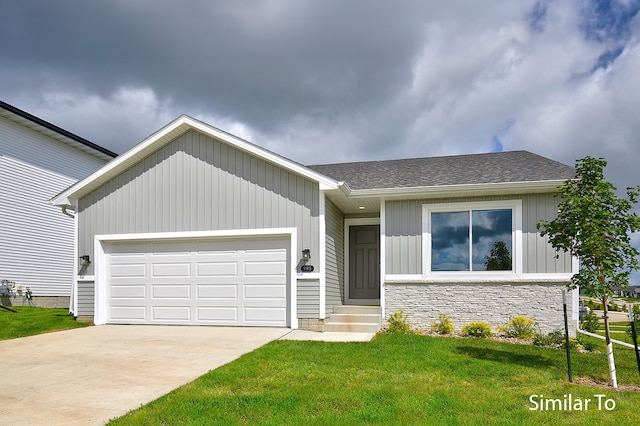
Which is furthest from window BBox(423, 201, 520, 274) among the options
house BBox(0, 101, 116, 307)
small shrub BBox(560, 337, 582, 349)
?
house BBox(0, 101, 116, 307)

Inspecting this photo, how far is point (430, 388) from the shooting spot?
19.7 feet

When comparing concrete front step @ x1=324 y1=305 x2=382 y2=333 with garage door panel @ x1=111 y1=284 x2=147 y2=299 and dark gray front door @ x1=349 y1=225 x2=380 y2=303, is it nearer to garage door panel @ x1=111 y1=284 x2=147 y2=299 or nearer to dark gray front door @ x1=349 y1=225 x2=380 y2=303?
dark gray front door @ x1=349 y1=225 x2=380 y2=303

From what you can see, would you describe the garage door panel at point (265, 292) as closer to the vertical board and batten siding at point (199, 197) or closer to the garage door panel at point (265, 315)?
the garage door panel at point (265, 315)

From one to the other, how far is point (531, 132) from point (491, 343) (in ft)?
40.6

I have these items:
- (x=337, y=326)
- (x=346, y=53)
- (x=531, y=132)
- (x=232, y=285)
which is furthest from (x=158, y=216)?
(x=531, y=132)

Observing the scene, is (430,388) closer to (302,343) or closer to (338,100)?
(302,343)

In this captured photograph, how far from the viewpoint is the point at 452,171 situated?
1241 cm

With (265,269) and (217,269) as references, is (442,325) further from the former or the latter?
(217,269)

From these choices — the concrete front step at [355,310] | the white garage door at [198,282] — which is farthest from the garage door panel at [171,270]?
the concrete front step at [355,310]

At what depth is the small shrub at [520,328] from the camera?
1047 cm

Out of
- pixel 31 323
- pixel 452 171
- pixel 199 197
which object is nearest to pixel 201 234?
pixel 199 197

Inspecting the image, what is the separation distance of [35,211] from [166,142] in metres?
8.34

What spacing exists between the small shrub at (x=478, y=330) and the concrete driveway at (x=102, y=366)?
3.97 meters

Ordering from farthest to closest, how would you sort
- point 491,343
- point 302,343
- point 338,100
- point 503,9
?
1. point 338,100
2. point 503,9
3. point 491,343
4. point 302,343
